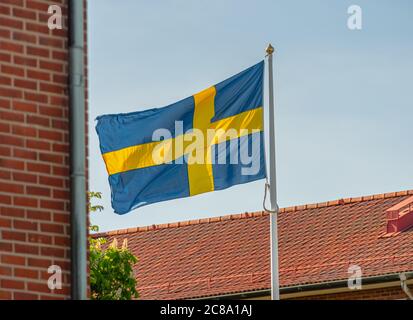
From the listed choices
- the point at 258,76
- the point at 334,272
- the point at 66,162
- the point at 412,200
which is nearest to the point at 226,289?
the point at 334,272

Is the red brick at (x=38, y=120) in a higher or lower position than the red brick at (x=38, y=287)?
higher

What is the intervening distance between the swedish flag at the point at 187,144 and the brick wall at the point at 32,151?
9175 millimetres

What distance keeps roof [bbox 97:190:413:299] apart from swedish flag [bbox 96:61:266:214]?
10752 millimetres

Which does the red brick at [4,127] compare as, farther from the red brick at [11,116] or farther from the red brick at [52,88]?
the red brick at [52,88]

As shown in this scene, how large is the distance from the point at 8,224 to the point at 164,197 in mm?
10713

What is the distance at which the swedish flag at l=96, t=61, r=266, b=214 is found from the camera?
18359 millimetres

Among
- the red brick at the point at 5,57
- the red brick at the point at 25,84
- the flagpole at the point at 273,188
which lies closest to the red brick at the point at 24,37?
the red brick at the point at 5,57

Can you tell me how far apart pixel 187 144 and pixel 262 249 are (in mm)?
15460

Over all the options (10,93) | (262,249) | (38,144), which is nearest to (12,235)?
(38,144)

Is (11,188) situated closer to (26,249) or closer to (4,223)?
(4,223)

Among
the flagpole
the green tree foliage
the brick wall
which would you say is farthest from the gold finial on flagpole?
the brick wall

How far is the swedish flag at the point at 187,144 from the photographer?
60.2ft

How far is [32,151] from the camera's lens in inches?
321
